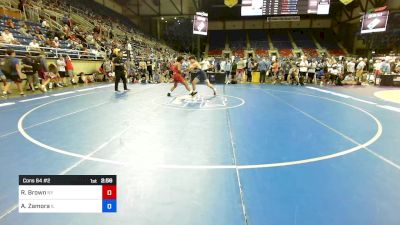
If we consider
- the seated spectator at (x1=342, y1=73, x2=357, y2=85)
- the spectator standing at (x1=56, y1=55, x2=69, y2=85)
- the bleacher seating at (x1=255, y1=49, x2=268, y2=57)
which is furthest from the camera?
the bleacher seating at (x1=255, y1=49, x2=268, y2=57)

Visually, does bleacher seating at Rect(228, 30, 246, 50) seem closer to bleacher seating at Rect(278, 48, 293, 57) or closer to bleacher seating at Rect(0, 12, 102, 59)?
bleacher seating at Rect(278, 48, 293, 57)

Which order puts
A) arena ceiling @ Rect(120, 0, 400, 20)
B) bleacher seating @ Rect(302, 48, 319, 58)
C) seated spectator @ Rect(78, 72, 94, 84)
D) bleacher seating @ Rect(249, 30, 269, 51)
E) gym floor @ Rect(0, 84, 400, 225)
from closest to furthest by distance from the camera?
gym floor @ Rect(0, 84, 400, 225) < seated spectator @ Rect(78, 72, 94, 84) < arena ceiling @ Rect(120, 0, 400, 20) < bleacher seating @ Rect(302, 48, 319, 58) < bleacher seating @ Rect(249, 30, 269, 51)

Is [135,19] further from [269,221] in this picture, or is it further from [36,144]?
[269,221]

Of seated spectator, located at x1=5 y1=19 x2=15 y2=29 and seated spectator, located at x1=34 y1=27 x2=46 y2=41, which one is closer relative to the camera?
seated spectator, located at x1=5 y1=19 x2=15 y2=29

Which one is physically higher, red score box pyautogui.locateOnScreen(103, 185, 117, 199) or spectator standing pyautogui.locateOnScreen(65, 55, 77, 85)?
spectator standing pyautogui.locateOnScreen(65, 55, 77, 85)

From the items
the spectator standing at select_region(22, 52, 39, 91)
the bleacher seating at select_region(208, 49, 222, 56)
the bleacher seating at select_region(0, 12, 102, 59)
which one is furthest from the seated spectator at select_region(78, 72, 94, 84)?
the bleacher seating at select_region(208, 49, 222, 56)

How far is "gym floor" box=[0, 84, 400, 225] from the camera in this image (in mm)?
2549

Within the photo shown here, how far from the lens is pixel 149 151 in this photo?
4203mm

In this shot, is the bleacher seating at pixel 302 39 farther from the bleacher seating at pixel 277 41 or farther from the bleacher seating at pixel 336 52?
the bleacher seating at pixel 336 52

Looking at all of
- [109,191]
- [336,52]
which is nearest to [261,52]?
[336,52]
